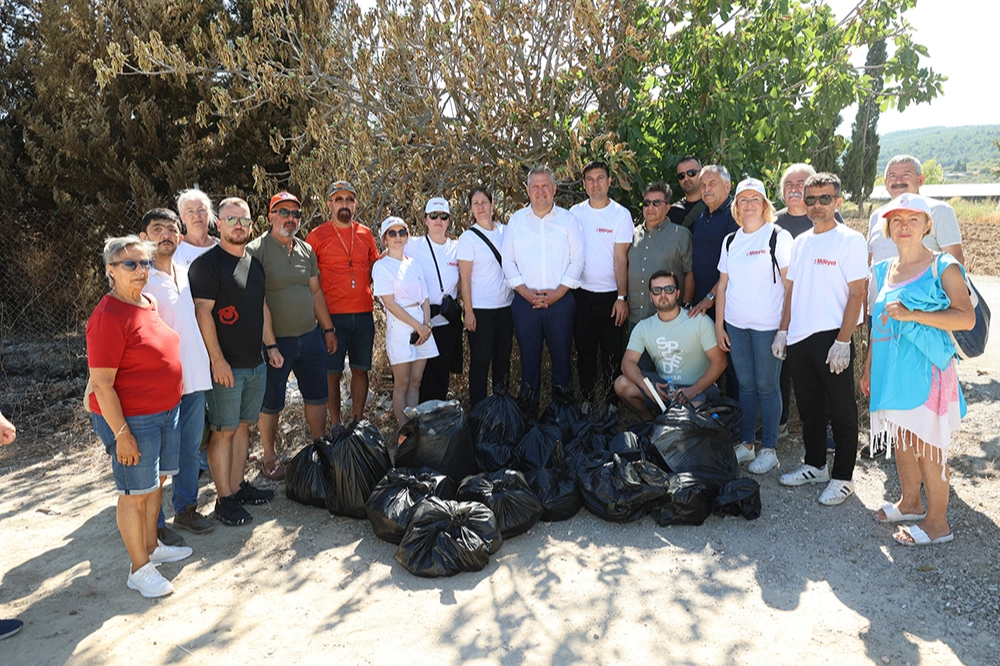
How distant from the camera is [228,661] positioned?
9.50 feet

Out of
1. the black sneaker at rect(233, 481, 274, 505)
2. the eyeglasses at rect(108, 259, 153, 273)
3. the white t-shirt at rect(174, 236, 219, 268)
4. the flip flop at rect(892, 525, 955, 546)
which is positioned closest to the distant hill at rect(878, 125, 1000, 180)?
the flip flop at rect(892, 525, 955, 546)

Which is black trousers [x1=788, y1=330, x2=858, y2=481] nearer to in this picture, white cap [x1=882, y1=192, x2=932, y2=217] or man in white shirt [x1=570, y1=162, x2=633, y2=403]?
white cap [x1=882, y1=192, x2=932, y2=217]

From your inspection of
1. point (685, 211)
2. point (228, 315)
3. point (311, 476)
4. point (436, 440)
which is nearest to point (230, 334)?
point (228, 315)

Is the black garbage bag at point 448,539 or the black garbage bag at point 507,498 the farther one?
the black garbage bag at point 507,498

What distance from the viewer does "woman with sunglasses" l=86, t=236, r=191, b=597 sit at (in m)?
3.13

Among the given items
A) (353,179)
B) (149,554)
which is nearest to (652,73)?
(353,179)

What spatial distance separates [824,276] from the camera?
400 centimetres

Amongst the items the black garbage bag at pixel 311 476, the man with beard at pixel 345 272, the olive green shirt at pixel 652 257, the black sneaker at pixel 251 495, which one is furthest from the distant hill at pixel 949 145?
the black sneaker at pixel 251 495

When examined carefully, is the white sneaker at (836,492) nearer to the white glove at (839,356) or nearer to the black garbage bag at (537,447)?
the white glove at (839,356)

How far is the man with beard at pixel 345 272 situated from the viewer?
4.92 metres

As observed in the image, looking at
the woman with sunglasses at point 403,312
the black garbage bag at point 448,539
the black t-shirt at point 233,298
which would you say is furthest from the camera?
the woman with sunglasses at point 403,312

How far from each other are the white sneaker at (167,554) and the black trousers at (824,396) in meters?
3.66

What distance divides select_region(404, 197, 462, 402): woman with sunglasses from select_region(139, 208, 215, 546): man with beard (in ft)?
5.59

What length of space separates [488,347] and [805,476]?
232 cm
